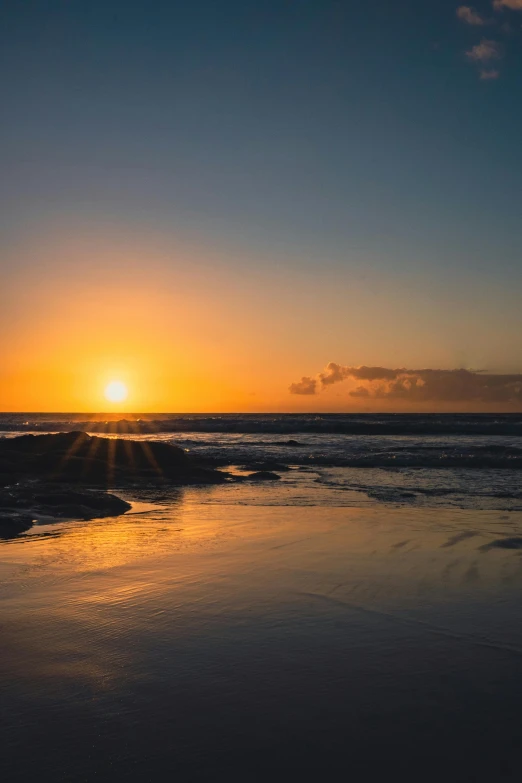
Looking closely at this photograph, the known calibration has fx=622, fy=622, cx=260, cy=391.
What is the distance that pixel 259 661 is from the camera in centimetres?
466

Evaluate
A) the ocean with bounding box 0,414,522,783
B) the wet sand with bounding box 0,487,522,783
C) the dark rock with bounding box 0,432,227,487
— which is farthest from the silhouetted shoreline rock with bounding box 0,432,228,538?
the wet sand with bounding box 0,487,522,783

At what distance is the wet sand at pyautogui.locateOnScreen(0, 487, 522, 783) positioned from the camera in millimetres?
3377

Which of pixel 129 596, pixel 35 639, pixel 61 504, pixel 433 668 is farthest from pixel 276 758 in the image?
pixel 61 504

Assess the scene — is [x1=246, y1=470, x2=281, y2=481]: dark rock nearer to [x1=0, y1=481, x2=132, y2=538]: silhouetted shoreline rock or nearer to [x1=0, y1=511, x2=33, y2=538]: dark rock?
[x1=0, y1=481, x2=132, y2=538]: silhouetted shoreline rock

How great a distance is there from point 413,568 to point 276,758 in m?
4.71

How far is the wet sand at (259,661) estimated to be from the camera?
3.38m

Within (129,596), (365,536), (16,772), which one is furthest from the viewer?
(365,536)

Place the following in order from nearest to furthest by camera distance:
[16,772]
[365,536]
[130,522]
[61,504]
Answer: [16,772]
[365,536]
[130,522]
[61,504]

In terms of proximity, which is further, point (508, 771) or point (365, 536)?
point (365, 536)

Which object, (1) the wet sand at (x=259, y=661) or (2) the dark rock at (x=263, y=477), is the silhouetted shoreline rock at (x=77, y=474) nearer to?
(2) the dark rock at (x=263, y=477)

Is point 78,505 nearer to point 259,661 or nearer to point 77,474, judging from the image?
point 77,474

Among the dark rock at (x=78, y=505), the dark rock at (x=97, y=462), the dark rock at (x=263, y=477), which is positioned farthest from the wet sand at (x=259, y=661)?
the dark rock at (x=263, y=477)

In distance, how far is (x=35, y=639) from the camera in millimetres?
5078

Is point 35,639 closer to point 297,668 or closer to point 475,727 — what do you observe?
point 297,668
